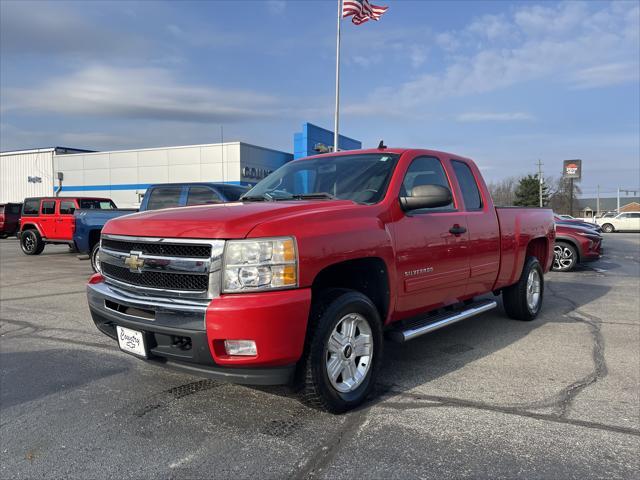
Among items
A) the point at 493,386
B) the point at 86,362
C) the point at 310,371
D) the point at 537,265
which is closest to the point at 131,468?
the point at 310,371

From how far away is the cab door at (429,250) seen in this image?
3896mm

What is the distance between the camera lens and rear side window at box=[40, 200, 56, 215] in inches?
573

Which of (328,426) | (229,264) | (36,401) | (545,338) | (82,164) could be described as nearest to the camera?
(229,264)

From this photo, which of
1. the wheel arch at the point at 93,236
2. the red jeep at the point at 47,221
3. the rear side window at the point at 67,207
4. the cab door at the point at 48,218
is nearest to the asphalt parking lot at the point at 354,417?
the wheel arch at the point at 93,236

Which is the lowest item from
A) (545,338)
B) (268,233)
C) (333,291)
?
(545,338)

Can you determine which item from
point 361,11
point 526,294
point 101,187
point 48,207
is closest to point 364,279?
point 526,294

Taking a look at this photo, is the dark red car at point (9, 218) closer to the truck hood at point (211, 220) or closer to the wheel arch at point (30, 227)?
the wheel arch at point (30, 227)

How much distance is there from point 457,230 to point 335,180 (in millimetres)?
1216

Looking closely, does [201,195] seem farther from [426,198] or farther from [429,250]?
[426,198]

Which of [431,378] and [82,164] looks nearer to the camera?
[431,378]

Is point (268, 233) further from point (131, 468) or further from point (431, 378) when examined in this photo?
point (431, 378)

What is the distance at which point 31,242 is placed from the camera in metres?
15.3

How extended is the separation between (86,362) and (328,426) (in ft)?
8.34

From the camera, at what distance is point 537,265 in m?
6.34
